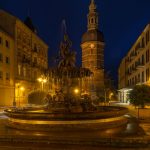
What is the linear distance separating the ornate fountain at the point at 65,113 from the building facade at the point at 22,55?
86.8 ft

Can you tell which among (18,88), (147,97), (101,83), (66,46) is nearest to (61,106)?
(66,46)

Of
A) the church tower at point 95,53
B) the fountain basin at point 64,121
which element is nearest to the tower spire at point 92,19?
the church tower at point 95,53

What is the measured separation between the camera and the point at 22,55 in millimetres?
53125

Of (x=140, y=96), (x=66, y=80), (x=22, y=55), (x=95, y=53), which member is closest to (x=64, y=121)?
(x=66, y=80)

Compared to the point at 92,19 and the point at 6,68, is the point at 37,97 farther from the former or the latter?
the point at 92,19

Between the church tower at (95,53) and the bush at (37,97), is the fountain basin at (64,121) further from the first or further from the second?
the church tower at (95,53)

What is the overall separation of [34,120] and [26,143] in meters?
2.76

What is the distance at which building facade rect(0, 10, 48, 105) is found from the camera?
48.5m

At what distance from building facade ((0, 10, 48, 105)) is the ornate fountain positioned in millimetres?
26470

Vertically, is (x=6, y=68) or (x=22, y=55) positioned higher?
(x=22, y=55)

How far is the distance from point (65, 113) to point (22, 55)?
39.4 m

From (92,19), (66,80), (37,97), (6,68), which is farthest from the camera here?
(92,19)

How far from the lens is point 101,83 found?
87.1 metres

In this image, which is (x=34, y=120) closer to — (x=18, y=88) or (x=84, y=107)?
Answer: (x=84, y=107)
